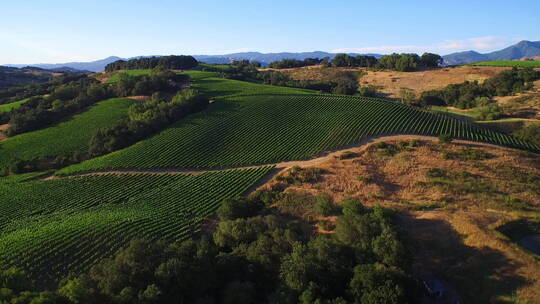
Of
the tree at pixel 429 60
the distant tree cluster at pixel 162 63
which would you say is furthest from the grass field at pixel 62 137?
the tree at pixel 429 60

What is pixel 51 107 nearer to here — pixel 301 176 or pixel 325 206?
pixel 301 176

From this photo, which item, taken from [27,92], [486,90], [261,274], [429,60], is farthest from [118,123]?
[429,60]

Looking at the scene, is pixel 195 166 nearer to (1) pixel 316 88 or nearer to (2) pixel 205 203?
(2) pixel 205 203

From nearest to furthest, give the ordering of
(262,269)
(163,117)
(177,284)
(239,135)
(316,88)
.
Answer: (177,284) → (262,269) → (239,135) → (163,117) → (316,88)

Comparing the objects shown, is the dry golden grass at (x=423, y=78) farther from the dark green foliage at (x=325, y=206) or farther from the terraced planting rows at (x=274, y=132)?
the dark green foliage at (x=325, y=206)

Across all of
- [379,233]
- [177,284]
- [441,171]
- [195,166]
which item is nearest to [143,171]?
[195,166]
